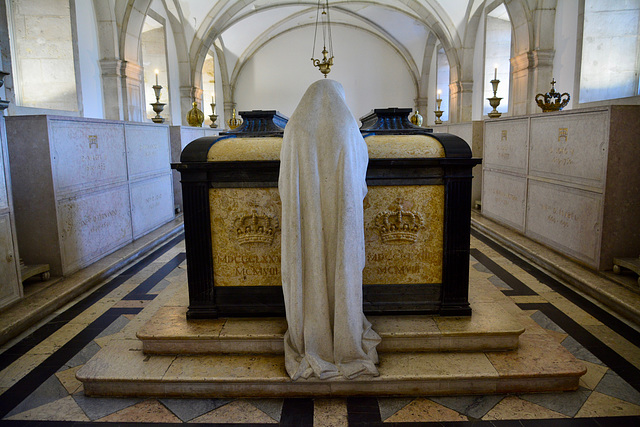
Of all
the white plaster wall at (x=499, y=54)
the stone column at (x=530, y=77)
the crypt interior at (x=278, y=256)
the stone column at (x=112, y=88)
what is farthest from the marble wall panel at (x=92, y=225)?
the white plaster wall at (x=499, y=54)

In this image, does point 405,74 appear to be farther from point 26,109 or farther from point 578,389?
point 578,389

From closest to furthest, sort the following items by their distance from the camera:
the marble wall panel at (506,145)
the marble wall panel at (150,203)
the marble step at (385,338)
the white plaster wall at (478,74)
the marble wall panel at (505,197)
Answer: the marble step at (385,338) → the marble wall panel at (506,145) → the marble wall panel at (505,197) → the marble wall panel at (150,203) → the white plaster wall at (478,74)

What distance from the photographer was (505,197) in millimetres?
6582

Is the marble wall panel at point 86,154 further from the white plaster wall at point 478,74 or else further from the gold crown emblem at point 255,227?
the white plaster wall at point 478,74

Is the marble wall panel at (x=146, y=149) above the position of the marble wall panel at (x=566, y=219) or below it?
above

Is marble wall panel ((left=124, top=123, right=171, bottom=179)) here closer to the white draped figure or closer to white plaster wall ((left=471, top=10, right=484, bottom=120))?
the white draped figure

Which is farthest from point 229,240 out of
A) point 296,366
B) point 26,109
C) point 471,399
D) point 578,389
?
point 26,109

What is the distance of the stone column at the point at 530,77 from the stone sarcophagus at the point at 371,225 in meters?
6.92

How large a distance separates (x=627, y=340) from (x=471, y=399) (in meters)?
1.47

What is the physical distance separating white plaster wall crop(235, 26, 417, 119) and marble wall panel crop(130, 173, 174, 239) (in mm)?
11930

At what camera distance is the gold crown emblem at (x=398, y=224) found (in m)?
2.96

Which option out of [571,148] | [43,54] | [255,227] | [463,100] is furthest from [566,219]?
[463,100]

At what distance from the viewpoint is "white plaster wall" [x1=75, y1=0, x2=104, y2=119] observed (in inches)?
311

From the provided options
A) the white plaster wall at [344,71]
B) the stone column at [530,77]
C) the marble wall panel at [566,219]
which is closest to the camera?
the marble wall panel at [566,219]
